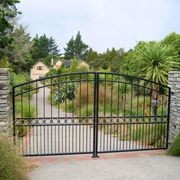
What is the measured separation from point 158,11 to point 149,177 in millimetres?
6636

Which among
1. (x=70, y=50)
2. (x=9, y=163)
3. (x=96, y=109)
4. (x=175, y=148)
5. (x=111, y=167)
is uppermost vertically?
(x=70, y=50)

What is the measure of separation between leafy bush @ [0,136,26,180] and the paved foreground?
0.71 metres

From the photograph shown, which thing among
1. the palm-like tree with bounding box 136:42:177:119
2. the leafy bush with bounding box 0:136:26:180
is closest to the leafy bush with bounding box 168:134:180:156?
the leafy bush with bounding box 0:136:26:180

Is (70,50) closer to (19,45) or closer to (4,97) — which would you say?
(19,45)

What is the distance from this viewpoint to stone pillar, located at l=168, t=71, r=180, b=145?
7.46 metres

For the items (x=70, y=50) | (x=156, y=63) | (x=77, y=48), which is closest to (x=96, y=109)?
(x=156, y=63)

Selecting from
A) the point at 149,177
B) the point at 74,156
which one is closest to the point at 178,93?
the point at 149,177

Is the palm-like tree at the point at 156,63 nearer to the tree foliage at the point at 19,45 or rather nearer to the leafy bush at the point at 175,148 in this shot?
the leafy bush at the point at 175,148

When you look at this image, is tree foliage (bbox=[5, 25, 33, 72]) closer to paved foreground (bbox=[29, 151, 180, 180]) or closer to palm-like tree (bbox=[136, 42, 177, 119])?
palm-like tree (bbox=[136, 42, 177, 119])

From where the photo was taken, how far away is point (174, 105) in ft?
24.9

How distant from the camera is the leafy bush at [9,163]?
487 centimetres

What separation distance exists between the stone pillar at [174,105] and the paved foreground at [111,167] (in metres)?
0.62

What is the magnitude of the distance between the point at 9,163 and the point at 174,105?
4.28 m

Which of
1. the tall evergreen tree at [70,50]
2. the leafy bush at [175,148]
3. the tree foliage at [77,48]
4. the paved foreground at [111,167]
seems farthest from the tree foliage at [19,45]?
the tall evergreen tree at [70,50]
